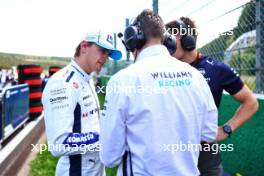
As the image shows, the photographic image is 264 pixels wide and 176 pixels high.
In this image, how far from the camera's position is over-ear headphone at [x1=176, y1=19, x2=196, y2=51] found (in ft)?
9.27

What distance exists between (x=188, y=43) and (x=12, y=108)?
5.89 metres

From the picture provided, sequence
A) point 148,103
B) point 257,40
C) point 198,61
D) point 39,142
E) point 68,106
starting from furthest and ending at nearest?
point 39,142 → point 257,40 → point 198,61 → point 68,106 → point 148,103

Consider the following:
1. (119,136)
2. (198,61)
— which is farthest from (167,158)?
(198,61)

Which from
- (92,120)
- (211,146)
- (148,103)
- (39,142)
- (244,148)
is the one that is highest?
(148,103)

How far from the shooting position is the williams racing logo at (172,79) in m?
1.93

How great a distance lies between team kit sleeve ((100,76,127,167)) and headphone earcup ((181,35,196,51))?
1.08 metres

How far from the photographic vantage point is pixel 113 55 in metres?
2.96

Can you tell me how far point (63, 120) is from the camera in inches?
96.6

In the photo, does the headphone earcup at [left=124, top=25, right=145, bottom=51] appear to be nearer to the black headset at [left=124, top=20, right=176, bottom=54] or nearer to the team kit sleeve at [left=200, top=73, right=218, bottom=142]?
the black headset at [left=124, top=20, right=176, bottom=54]

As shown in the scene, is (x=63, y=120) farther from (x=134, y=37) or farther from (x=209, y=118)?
(x=209, y=118)

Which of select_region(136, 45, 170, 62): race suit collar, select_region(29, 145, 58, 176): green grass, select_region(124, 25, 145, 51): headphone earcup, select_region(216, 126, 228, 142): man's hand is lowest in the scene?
select_region(29, 145, 58, 176): green grass

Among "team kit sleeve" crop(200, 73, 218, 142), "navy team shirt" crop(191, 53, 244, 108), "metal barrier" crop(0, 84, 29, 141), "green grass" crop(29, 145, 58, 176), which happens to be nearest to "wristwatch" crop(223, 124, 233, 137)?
"navy team shirt" crop(191, 53, 244, 108)

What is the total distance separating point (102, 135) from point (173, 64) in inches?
20.1

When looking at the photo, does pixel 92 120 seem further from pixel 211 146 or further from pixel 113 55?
pixel 211 146
